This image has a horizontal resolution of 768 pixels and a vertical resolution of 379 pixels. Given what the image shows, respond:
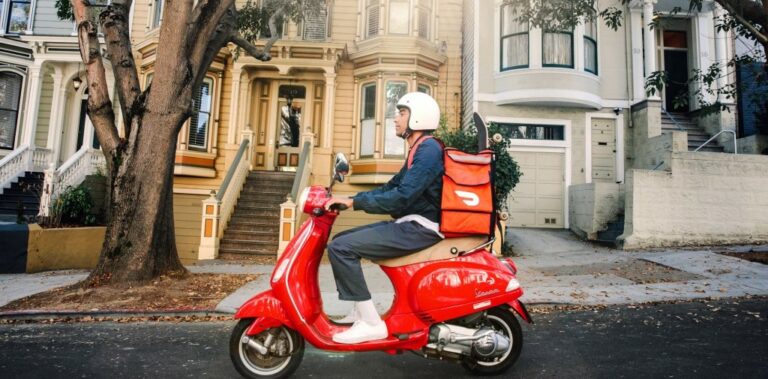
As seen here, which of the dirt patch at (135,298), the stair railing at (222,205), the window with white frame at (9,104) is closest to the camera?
the dirt patch at (135,298)

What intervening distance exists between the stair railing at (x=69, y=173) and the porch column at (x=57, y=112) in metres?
2.56

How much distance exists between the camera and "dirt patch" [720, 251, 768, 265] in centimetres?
755

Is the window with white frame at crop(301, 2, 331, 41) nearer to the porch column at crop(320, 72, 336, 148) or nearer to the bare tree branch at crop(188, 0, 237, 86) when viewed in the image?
the porch column at crop(320, 72, 336, 148)

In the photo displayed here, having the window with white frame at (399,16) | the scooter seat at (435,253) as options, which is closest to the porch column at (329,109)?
the window with white frame at (399,16)

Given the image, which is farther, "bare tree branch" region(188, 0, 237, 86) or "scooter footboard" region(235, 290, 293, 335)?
"bare tree branch" region(188, 0, 237, 86)

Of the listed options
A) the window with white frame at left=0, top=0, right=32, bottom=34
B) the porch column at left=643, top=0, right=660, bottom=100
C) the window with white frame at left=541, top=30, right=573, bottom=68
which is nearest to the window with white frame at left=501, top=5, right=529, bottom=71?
the window with white frame at left=541, top=30, right=573, bottom=68

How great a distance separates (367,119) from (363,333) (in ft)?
37.9

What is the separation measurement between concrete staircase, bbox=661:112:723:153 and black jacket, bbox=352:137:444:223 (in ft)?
40.5

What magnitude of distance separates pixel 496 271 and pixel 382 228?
832 mm

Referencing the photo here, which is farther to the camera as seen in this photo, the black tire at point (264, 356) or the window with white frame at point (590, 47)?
the window with white frame at point (590, 47)

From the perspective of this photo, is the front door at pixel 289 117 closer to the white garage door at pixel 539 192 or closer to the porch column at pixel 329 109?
the porch column at pixel 329 109

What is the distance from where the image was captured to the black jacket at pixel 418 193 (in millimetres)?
2941

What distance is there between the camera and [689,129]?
13.0 metres

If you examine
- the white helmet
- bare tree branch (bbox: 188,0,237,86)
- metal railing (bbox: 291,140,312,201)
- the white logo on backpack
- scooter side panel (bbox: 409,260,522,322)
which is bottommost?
scooter side panel (bbox: 409,260,522,322)
